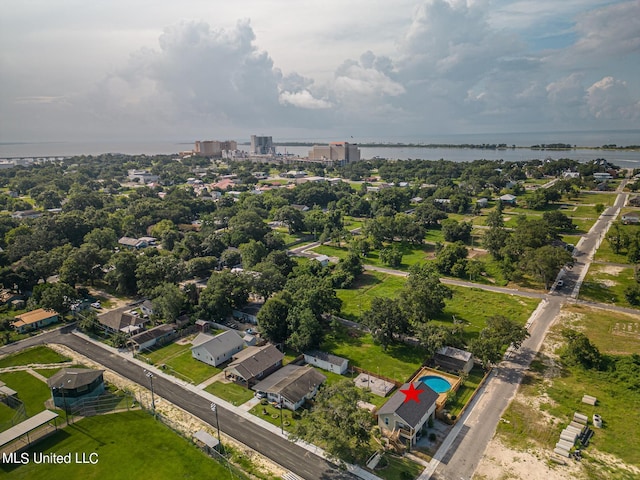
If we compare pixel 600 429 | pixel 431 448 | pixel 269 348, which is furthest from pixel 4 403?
pixel 600 429

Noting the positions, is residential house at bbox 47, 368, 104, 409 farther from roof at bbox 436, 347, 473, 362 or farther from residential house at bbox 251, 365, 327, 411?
Result: roof at bbox 436, 347, 473, 362

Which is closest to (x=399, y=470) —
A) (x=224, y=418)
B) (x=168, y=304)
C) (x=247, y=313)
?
(x=224, y=418)

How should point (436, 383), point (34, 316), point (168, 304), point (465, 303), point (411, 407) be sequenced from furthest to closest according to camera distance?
point (465, 303)
point (34, 316)
point (168, 304)
point (436, 383)
point (411, 407)

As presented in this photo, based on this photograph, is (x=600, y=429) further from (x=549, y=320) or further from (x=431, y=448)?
(x=549, y=320)

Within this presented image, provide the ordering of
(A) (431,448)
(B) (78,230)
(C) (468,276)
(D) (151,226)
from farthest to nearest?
(D) (151,226), (B) (78,230), (C) (468,276), (A) (431,448)

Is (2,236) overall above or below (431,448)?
above

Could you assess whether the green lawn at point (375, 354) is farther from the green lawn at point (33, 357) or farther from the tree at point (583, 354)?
the green lawn at point (33, 357)

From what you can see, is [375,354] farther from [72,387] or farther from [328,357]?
[72,387]
